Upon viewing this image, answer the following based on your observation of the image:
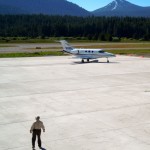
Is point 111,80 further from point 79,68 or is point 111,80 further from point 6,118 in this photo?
point 6,118

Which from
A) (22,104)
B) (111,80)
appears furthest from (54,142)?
(111,80)

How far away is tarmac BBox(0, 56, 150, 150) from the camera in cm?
1780

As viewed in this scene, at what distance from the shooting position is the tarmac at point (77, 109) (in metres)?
Result: 17.8

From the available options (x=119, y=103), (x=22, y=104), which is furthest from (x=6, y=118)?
→ (x=119, y=103)

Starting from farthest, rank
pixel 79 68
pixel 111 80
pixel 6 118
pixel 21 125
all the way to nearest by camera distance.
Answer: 1. pixel 79 68
2. pixel 111 80
3. pixel 6 118
4. pixel 21 125

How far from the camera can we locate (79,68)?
48469 millimetres

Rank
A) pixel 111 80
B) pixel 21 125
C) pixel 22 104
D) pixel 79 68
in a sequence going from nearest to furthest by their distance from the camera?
1. pixel 21 125
2. pixel 22 104
3. pixel 111 80
4. pixel 79 68

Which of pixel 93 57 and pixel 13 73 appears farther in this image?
pixel 93 57

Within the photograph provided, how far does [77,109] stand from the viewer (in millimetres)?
24172

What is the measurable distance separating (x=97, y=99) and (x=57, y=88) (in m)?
6.12

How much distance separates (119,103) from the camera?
2597 cm

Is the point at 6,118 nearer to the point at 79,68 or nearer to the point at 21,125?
the point at 21,125

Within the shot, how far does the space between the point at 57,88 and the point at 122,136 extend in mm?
14778

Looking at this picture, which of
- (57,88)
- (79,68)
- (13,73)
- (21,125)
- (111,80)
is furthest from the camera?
(79,68)
